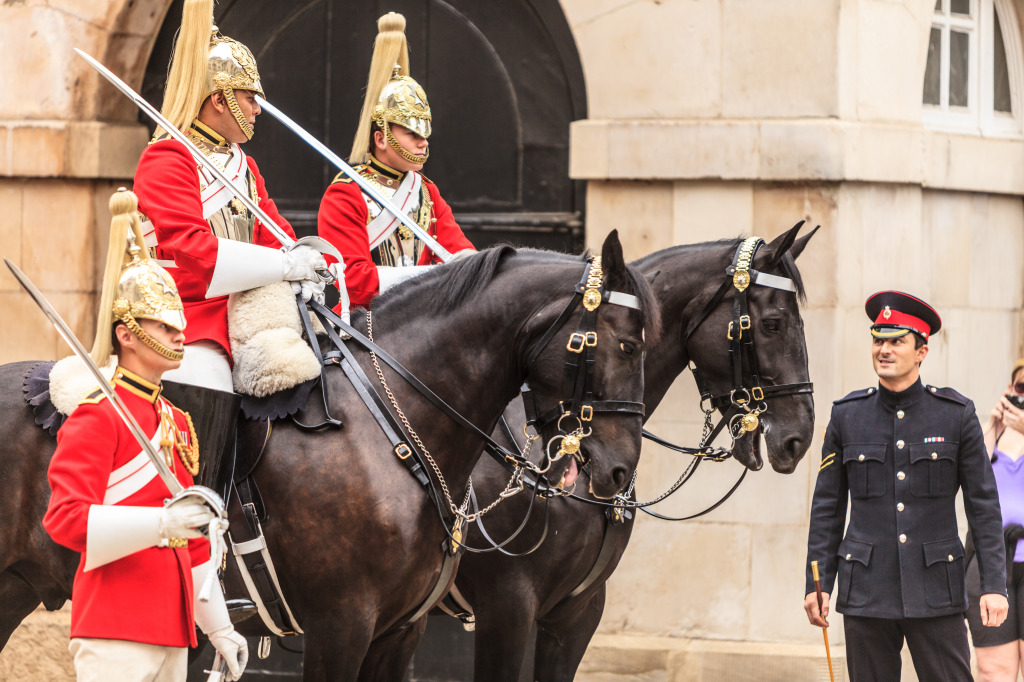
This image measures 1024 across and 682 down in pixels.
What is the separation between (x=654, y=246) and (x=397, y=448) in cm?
328

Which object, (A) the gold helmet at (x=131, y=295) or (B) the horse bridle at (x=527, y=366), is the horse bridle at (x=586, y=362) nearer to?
(B) the horse bridle at (x=527, y=366)

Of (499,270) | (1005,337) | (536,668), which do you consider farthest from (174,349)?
(1005,337)

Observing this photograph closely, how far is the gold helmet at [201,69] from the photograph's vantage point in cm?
449

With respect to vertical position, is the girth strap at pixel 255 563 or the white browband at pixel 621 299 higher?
the white browband at pixel 621 299

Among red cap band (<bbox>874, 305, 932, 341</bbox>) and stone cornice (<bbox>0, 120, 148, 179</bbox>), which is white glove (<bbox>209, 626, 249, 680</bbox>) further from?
stone cornice (<bbox>0, 120, 148, 179</bbox>)

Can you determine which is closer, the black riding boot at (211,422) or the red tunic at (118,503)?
the red tunic at (118,503)

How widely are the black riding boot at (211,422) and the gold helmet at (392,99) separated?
1.49m

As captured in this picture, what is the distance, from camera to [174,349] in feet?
11.1

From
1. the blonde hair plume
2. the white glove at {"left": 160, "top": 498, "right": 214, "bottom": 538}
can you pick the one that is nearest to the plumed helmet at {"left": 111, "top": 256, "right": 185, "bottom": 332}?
the white glove at {"left": 160, "top": 498, "right": 214, "bottom": 538}

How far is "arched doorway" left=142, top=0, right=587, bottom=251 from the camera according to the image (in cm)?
773

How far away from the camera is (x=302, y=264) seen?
14.5 feet

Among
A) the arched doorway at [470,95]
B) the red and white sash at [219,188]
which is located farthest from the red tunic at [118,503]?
the arched doorway at [470,95]

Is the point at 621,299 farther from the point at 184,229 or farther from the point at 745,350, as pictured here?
the point at 184,229

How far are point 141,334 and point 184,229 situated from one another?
957 mm
